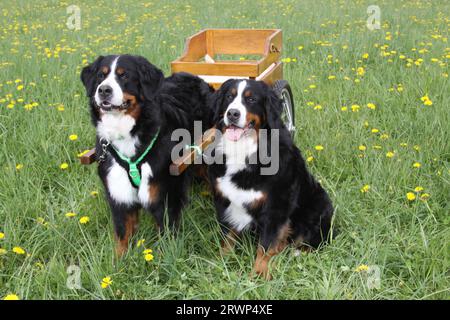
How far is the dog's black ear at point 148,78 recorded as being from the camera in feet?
8.45

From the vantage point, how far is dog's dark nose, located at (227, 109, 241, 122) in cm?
252

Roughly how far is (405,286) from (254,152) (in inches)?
39.4

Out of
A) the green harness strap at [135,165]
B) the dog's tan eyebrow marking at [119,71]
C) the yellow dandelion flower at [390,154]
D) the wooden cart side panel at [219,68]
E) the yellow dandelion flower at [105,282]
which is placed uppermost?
the dog's tan eyebrow marking at [119,71]

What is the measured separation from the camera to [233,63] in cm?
344

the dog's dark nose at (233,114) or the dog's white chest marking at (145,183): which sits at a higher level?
the dog's dark nose at (233,114)

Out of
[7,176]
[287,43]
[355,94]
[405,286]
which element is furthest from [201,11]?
[405,286]

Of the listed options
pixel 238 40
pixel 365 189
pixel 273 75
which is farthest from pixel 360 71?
pixel 365 189

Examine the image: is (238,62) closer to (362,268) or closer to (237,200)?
(237,200)

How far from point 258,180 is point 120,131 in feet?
2.56

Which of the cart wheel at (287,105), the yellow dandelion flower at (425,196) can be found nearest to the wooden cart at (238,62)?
the cart wheel at (287,105)

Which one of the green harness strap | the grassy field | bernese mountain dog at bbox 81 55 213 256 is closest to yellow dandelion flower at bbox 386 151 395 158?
the grassy field

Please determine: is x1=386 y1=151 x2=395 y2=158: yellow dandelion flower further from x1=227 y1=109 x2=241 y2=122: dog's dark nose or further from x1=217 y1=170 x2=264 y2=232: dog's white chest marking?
x1=227 y1=109 x2=241 y2=122: dog's dark nose

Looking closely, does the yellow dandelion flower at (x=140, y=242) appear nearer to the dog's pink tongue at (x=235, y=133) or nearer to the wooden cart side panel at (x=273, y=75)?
the dog's pink tongue at (x=235, y=133)

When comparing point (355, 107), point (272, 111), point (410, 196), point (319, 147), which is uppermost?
point (272, 111)
